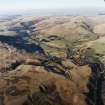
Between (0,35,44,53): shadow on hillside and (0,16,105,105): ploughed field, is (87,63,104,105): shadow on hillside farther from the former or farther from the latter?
(0,35,44,53): shadow on hillside

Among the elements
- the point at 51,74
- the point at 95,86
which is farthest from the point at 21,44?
the point at 95,86

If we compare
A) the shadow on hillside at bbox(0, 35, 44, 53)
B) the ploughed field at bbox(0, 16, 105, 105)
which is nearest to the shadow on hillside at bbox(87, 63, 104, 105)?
the ploughed field at bbox(0, 16, 105, 105)

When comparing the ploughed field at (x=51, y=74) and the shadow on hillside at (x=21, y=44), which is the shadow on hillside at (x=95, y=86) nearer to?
the ploughed field at (x=51, y=74)

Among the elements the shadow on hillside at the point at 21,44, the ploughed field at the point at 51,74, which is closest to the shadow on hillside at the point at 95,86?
the ploughed field at the point at 51,74

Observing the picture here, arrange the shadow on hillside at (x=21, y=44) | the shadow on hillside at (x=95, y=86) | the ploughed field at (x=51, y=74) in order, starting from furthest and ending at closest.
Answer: the shadow on hillside at (x=21, y=44) → the shadow on hillside at (x=95, y=86) → the ploughed field at (x=51, y=74)

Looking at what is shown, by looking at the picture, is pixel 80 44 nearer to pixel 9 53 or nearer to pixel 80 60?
pixel 80 60

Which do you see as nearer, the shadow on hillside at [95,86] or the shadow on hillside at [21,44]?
the shadow on hillside at [95,86]

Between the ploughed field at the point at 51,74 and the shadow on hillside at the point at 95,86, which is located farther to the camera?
Result: the shadow on hillside at the point at 95,86

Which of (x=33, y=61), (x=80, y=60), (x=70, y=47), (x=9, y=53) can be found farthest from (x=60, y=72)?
(x=70, y=47)

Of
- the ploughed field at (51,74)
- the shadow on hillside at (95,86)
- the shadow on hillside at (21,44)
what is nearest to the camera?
the ploughed field at (51,74)

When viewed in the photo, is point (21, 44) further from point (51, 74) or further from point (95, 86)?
point (95, 86)
